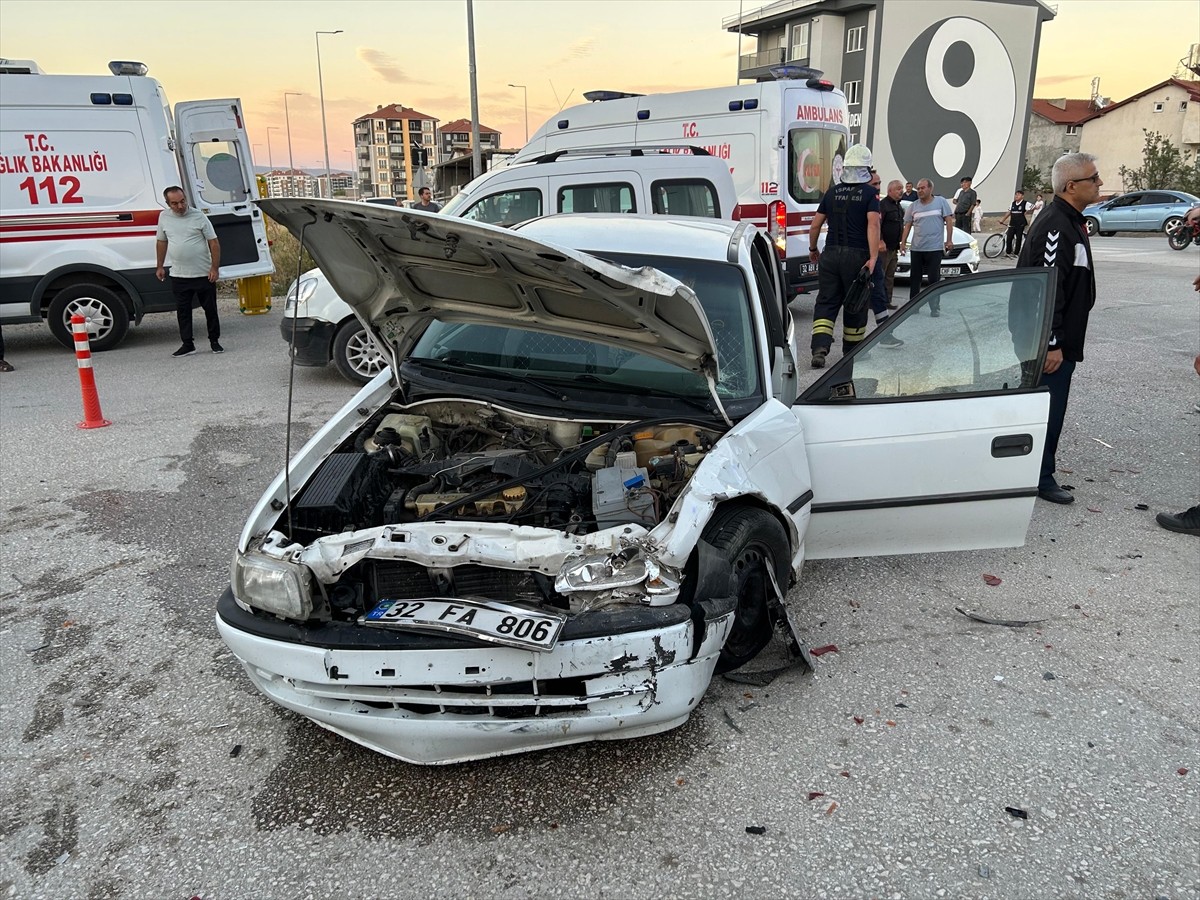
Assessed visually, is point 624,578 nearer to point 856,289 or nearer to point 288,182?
point 856,289

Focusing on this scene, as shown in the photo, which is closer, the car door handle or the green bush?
the car door handle

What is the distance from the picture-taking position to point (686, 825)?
2.45 meters

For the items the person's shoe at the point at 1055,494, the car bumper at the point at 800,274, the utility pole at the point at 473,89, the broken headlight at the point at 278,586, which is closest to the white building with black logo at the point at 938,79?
the utility pole at the point at 473,89

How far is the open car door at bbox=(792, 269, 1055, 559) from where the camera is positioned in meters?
3.61

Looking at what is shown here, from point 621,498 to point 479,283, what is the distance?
107 cm

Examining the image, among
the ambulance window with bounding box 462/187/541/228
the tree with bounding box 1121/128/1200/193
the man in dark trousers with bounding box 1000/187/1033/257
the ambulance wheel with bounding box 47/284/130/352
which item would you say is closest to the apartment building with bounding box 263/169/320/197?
the ambulance wheel with bounding box 47/284/130/352

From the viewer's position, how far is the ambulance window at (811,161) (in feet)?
31.8

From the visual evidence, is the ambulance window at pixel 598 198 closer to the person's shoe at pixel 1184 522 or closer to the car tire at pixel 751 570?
the person's shoe at pixel 1184 522

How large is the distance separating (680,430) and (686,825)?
1494 mm

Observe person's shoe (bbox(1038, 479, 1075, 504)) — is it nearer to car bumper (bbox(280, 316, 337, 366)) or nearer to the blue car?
car bumper (bbox(280, 316, 337, 366))

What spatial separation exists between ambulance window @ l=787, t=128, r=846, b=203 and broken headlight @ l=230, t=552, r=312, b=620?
8.55 metres

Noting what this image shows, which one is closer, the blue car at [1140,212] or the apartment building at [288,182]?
the blue car at [1140,212]

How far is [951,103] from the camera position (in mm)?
40188

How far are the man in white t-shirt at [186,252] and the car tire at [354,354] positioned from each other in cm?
267
